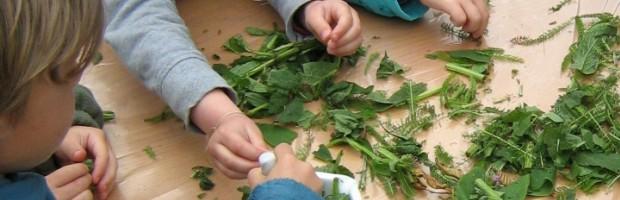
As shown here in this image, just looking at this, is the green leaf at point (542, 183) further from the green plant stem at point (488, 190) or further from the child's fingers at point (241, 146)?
the child's fingers at point (241, 146)

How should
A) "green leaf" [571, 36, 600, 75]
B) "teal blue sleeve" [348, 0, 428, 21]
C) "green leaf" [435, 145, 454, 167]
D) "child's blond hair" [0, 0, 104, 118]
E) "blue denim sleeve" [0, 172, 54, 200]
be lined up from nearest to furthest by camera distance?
"child's blond hair" [0, 0, 104, 118]
"blue denim sleeve" [0, 172, 54, 200]
"green leaf" [435, 145, 454, 167]
"green leaf" [571, 36, 600, 75]
"teal blue sleeve" [348, 0, 428, 21]

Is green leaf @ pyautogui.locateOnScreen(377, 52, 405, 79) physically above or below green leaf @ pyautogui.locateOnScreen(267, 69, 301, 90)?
above

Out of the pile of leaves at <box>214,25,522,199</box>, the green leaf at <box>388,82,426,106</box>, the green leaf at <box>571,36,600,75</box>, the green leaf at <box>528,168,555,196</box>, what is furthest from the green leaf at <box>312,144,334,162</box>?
the green leaf at <box>571,36,600,75</box>

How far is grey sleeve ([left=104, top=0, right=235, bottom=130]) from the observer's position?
92cm

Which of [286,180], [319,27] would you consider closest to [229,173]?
[286,180]

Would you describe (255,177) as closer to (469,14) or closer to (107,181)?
(107,181)

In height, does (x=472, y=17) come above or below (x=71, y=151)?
above

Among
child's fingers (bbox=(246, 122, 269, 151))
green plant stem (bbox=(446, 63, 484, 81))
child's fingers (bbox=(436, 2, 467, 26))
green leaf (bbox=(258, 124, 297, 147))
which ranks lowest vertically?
green leaf (bbox=(258, 124, 297, 147))

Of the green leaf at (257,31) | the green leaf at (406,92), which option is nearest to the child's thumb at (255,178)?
the green leaf at (406,92)

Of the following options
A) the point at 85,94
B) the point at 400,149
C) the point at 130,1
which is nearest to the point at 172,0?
the point at 130,1

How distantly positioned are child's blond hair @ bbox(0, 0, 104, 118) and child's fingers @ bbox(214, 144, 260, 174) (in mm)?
251

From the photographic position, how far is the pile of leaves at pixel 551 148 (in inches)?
32.9

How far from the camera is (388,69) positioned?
1.00m

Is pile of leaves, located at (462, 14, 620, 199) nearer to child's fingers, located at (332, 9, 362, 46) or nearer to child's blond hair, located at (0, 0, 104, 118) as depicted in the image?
child's fingers, located at (332, 9, 362, 46)
